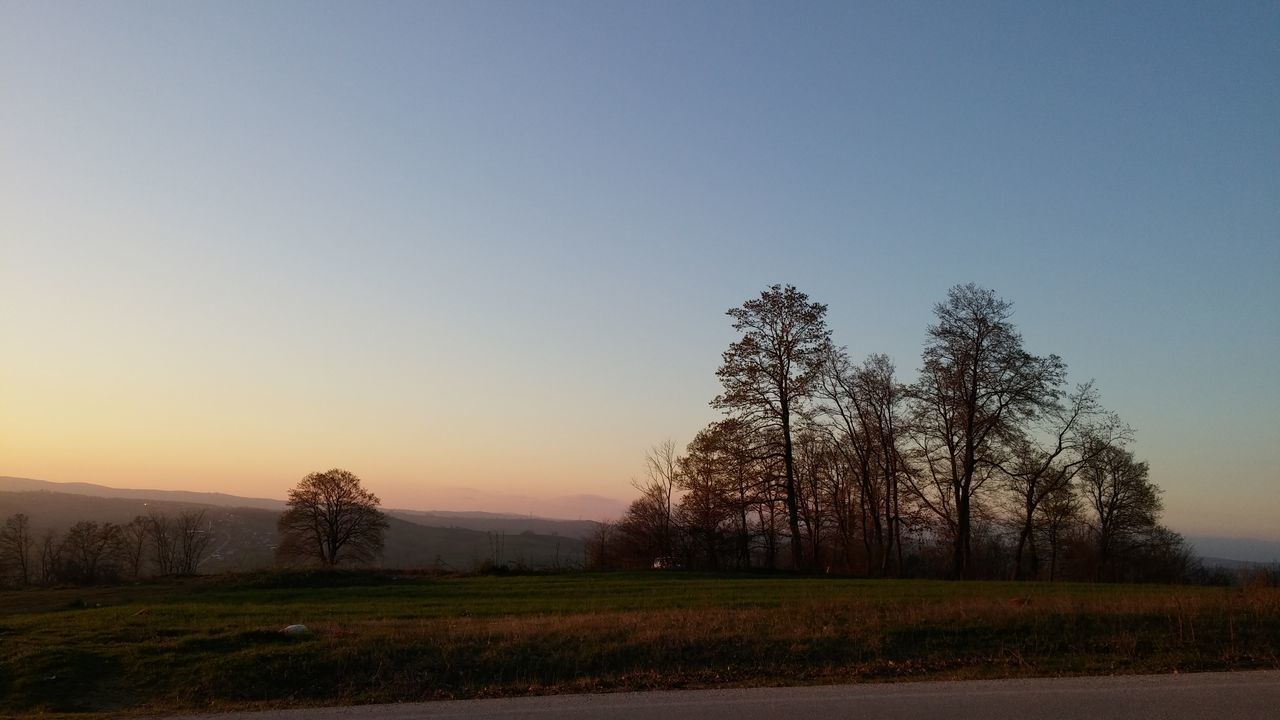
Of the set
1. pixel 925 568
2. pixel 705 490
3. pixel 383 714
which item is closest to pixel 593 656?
pixel 383 714

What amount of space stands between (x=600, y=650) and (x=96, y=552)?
43923mm

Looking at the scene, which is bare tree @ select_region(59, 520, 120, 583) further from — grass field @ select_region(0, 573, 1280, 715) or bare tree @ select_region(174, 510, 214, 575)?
grass field @ select_region(0, 573, 1280, 715)

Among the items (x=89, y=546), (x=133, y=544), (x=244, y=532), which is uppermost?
(x=89, y=546)

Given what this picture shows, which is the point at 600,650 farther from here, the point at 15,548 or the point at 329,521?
the point at 15,548

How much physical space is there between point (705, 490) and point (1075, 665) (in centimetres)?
3765

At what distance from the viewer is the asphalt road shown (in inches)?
348

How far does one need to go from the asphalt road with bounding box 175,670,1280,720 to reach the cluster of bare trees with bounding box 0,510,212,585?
3240 centimetres

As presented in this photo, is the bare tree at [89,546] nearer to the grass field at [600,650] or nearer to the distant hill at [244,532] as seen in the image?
the grass field at [600,650]

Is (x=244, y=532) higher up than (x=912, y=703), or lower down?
lower down

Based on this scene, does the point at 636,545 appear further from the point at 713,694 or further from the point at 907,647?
the point at 713,694

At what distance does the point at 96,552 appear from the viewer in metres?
44.0

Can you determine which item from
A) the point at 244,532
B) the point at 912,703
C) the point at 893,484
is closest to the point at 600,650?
the point at 912,703

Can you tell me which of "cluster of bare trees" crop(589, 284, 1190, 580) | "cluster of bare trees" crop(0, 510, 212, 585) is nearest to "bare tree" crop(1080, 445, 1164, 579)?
"cluster of bare trees" crop(589, 284, 1190, 580)

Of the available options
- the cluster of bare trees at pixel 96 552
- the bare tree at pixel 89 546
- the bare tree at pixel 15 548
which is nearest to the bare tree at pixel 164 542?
the cluster of bare trees at pixel 96 552
